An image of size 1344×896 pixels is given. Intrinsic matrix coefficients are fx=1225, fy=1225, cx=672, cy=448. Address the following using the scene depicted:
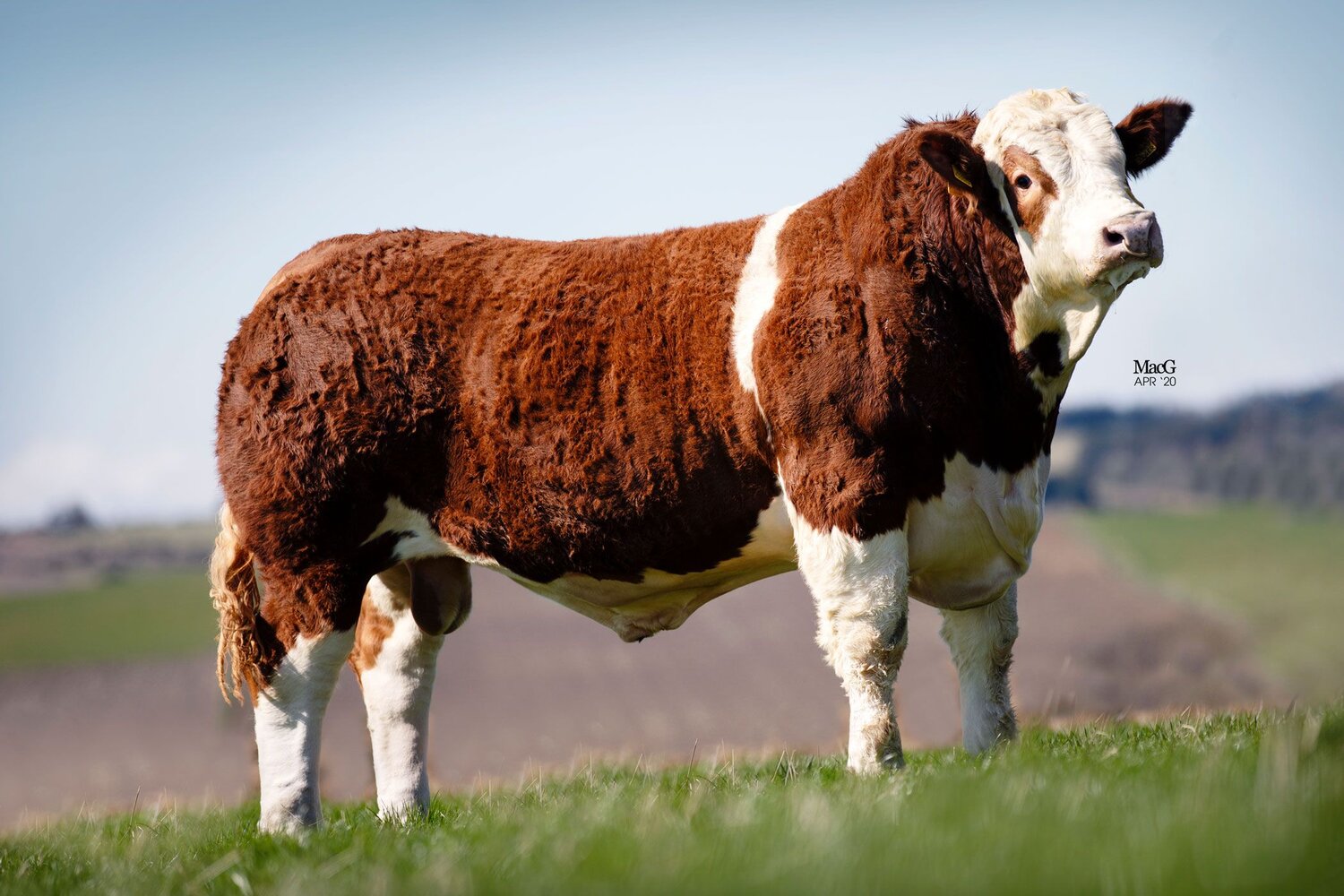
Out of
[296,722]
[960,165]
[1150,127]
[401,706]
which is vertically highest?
[1150,127]

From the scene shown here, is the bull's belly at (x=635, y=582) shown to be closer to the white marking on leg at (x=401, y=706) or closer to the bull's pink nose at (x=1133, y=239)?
the white marking on leg at (x=401, y=706)

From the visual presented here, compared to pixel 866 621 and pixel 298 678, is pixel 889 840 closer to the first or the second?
pixel 866 621

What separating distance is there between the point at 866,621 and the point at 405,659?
273cm

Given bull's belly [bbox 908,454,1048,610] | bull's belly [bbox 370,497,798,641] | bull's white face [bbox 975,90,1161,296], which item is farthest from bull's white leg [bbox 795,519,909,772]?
bull's white face [bbox 975,90,1161,296]

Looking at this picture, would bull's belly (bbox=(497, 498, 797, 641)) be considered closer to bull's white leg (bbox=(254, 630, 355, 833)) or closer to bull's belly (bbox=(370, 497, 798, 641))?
bull's belly (bbox=(370, 497, 798, 641))

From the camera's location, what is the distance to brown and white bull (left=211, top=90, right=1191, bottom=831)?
17.5ft

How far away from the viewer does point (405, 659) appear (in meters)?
6.73

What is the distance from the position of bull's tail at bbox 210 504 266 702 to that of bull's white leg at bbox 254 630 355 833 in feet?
0.42

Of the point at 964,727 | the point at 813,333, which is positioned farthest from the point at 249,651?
the point at 964,727

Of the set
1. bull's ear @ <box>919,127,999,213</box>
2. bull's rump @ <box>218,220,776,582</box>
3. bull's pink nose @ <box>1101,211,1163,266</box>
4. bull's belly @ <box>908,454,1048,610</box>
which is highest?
bull's ear @ <box>919,127,999,213</box>

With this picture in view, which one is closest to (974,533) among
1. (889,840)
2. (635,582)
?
(635,582)

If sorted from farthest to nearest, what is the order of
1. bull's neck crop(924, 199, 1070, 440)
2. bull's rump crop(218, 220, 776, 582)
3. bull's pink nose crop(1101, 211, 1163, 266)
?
bull's rump crop(218, 220, 776, 582) → bull's neck crop(924, 199, 1070, 440) → bull's pink nose crop(1101, 211, 1163, 266)

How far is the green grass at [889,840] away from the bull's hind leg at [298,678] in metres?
0.66

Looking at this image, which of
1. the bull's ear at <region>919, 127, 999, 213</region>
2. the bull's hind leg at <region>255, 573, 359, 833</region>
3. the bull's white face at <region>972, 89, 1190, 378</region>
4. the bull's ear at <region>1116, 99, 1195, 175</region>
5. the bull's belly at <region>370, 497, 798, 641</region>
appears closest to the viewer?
the bull's white face at <region>972, 89, 1190, 378</region>
